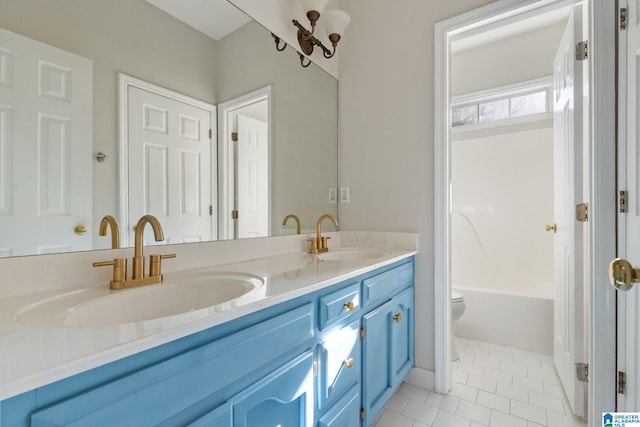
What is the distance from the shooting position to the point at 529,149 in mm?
2752

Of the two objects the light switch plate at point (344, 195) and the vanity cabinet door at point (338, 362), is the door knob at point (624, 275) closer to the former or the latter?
the vanity cabinet door at point (338, 362)

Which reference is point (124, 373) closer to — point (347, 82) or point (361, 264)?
point (361, 264)

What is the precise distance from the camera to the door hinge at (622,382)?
1.15 m

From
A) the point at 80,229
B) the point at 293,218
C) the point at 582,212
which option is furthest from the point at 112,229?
the point at 582,212

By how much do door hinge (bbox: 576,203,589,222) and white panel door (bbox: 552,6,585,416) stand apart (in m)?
0.04

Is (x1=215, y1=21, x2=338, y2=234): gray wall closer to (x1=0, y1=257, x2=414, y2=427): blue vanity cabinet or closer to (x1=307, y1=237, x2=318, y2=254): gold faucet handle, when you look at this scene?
(x1=307, y1=237, x2=318, y2=254): gold faucet handle

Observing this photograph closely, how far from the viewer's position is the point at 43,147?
2.69 ft

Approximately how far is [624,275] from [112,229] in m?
1.43

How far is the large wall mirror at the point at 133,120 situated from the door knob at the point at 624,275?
1.27 m

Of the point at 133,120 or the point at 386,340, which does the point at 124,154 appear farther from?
the point at 386,340

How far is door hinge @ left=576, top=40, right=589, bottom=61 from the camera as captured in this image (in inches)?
54.3

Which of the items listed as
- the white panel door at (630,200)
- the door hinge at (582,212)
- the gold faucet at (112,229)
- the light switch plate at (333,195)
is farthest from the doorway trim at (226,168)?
the door hinge at (582,212)

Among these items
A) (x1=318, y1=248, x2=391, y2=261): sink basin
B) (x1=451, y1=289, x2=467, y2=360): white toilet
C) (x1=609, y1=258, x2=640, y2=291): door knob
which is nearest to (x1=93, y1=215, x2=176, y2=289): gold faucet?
(x1=318, y1=248, x2=391, y2=261): sink basin

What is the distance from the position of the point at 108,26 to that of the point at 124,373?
1037 mm
